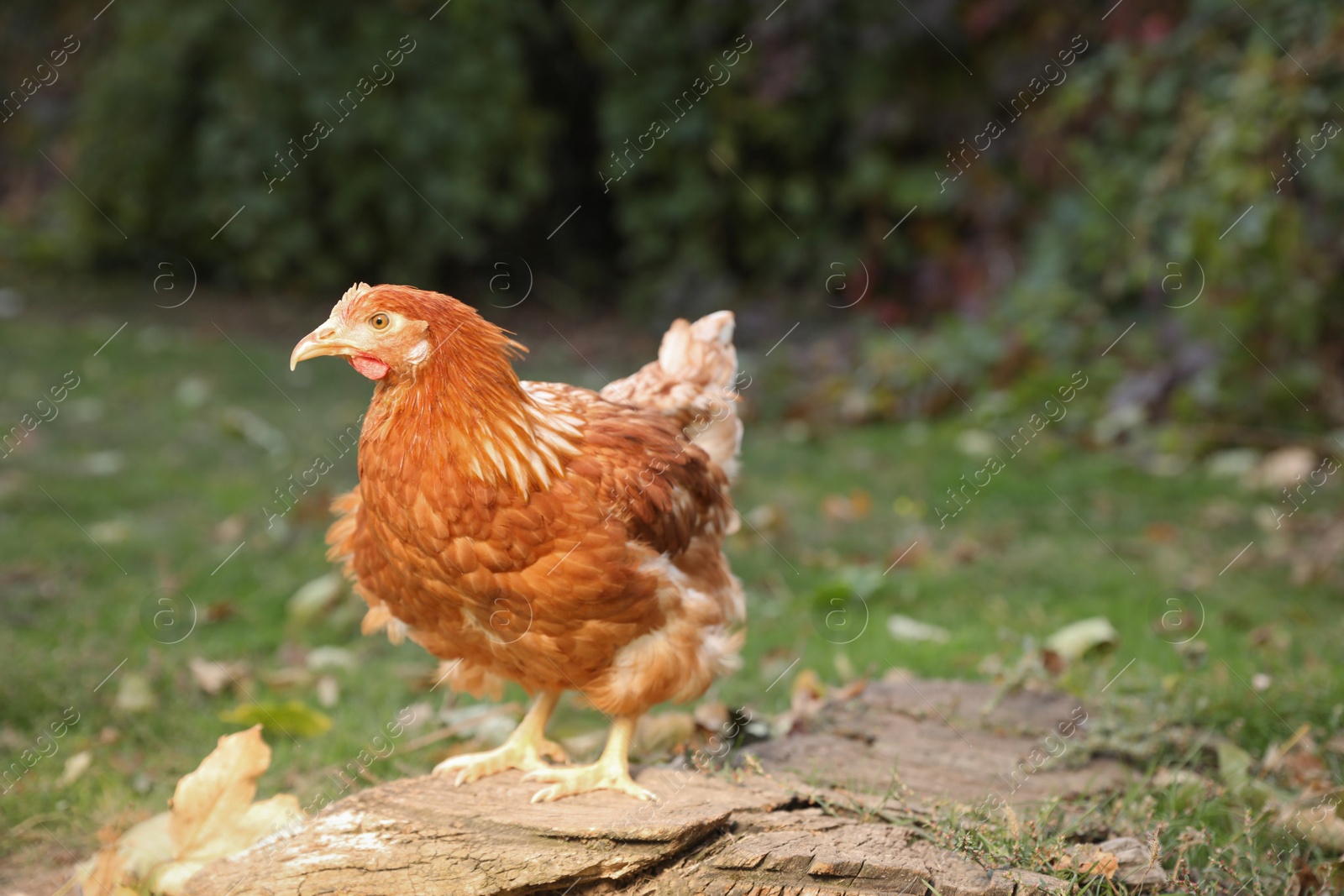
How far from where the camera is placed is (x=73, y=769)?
341 cm

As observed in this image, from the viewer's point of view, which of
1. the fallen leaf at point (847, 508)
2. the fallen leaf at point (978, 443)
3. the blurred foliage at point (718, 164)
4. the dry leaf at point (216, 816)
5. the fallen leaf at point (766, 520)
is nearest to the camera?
the dry leaf at point (216, 816)

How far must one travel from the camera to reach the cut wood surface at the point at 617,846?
A: 7.91 feet

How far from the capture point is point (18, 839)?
3.12m

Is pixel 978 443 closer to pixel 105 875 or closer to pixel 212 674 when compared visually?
pixel 212 674

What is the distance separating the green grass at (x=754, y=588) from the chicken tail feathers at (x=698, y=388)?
3.09ft

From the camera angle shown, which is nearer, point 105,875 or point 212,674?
point 105,875

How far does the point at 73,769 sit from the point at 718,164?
7765 millimetres

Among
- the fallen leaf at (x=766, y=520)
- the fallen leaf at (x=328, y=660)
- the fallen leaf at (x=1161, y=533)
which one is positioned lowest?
the fallen leaf at (x=328, y=660)

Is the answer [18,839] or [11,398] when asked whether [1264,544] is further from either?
[11,398]

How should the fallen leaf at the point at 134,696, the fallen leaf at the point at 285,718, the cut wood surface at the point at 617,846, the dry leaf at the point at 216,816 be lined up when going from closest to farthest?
1. the cut wood surface at the point at 617,846
2. the dry leaf at the point at 216,816
3. the fallen leaf at the point at 285,718
4. the fallen leaf at the point at 134,696

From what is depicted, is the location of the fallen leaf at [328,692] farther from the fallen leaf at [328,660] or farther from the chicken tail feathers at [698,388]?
the chicken tail feathers at [698,388]

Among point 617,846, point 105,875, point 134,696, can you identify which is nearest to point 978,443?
point 134,696

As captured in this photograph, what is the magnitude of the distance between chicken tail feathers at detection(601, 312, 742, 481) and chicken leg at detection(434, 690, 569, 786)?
858mm

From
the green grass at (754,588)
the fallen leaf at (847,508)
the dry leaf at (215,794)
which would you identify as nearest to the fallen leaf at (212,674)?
the green grass at (754,588)
